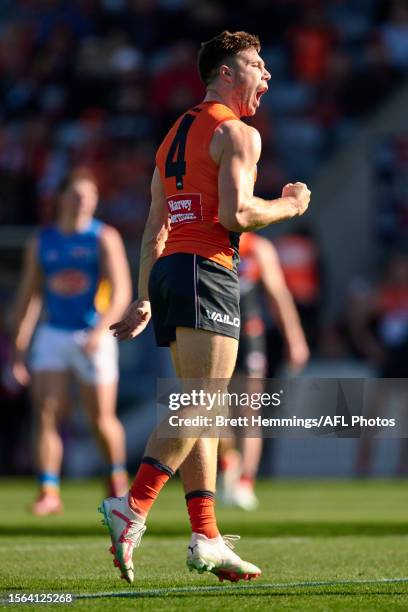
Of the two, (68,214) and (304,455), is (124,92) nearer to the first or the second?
(304,455)

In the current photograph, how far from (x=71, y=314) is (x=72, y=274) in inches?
11.7

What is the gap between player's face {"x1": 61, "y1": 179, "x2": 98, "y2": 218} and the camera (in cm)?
1039

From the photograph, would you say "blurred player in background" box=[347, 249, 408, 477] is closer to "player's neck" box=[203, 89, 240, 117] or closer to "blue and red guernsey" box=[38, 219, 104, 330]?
"blue and red guernsey" box=[38, 219, 104, 330]

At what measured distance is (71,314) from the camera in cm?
1045

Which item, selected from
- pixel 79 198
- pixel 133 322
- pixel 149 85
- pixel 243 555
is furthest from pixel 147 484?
pixel 149 85

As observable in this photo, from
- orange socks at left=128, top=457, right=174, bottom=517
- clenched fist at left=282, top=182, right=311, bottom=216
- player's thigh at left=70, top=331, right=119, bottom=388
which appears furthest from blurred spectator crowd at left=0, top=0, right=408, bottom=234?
orange socks at left=128, top=457, right=174, bottom=517

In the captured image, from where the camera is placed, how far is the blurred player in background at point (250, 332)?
11.0 m

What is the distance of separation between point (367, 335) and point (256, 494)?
3.31 m

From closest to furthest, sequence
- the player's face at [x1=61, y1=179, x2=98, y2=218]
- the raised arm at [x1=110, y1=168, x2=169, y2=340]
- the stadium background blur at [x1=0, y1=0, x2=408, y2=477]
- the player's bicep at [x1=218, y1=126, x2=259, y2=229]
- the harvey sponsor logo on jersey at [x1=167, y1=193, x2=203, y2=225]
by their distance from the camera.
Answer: the player's bicep at [x1=218, y1=126, x2=259, y2=229], the harvey sponsor logo on jersey at [x1=167, y1=193, x2=203, y2=225], the raised arm at [x1=110, y1=168, x2=169, y2=340], the player's face at [x1=61, y1=179, x2=98, y2=218], the stadium background blur at [x1=0, y1=0, x2=408, y2=477]

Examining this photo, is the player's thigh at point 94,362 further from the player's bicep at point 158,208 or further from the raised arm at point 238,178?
the raised arm at point 238,178

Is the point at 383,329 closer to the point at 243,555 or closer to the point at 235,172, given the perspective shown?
the point at 243,555

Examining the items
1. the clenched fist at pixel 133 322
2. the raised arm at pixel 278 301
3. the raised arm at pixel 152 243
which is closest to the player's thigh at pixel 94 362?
the raised arm at pixel 278 301

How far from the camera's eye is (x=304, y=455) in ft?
51.7

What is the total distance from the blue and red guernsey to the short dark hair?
454 centimetres
